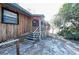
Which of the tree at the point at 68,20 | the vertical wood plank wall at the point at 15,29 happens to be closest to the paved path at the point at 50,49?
the tree at the point at 68,20

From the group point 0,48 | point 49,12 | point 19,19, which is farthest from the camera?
point 19,19

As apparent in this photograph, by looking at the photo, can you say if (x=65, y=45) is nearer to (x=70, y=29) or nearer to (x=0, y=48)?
(x=70, y=29)

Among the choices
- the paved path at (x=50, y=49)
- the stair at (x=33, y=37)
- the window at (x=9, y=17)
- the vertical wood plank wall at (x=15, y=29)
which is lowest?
the paved path at (x=50, y=49)

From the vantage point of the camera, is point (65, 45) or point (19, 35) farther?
point (19, 35)

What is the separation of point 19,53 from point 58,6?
3.62 feet

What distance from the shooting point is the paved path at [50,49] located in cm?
297

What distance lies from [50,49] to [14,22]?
1.04 meters

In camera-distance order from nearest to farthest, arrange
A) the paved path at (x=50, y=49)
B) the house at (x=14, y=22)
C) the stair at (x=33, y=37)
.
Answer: the paved path at (x=50, y=49) < the house at (x=14, y=22) < the stair at (x=33, y=37)

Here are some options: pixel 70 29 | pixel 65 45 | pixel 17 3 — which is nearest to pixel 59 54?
pixel 65 45

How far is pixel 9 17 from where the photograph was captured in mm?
3338

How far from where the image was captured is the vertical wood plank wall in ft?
10.3

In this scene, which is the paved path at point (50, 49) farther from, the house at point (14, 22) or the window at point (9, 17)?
the window at point (9, 17)

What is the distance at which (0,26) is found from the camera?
3.06m

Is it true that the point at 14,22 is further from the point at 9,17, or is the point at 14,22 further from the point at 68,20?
the point at 68,20
